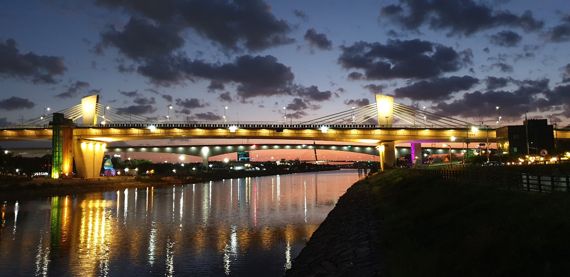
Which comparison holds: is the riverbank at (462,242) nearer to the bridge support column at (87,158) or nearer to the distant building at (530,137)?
the distant building at (530,137)

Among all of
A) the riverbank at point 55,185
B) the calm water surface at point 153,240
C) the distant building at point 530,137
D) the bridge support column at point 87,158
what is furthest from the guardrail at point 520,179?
the bridge support column at point 87,158

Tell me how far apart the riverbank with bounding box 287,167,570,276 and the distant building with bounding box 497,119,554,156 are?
87.7 metres

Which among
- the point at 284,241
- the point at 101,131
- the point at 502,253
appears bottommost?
the point at 284,241

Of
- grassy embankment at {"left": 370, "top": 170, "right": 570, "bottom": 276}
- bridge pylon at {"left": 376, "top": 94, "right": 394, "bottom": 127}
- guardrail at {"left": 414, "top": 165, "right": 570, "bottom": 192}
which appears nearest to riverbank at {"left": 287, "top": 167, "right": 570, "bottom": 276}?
grassy embankment at {"left": 370, "top": 170, "right": 570, "bottom": 276}

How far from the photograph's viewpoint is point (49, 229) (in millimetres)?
39781

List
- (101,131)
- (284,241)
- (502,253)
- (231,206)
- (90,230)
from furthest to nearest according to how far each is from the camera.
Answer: (101,131), (231,206), (90,230), (284,241), (502,253)

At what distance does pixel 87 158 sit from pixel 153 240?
88.8 m

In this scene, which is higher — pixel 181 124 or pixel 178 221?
pixel 181 124

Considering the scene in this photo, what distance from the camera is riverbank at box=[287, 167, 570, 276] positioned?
12344mm

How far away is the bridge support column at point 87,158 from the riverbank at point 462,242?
95.7m

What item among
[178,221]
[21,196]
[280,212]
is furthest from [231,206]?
[21,196]

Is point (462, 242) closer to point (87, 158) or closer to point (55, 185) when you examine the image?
point (55, 185)

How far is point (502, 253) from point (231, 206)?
165 ft

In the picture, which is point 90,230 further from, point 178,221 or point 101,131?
point 101,131
